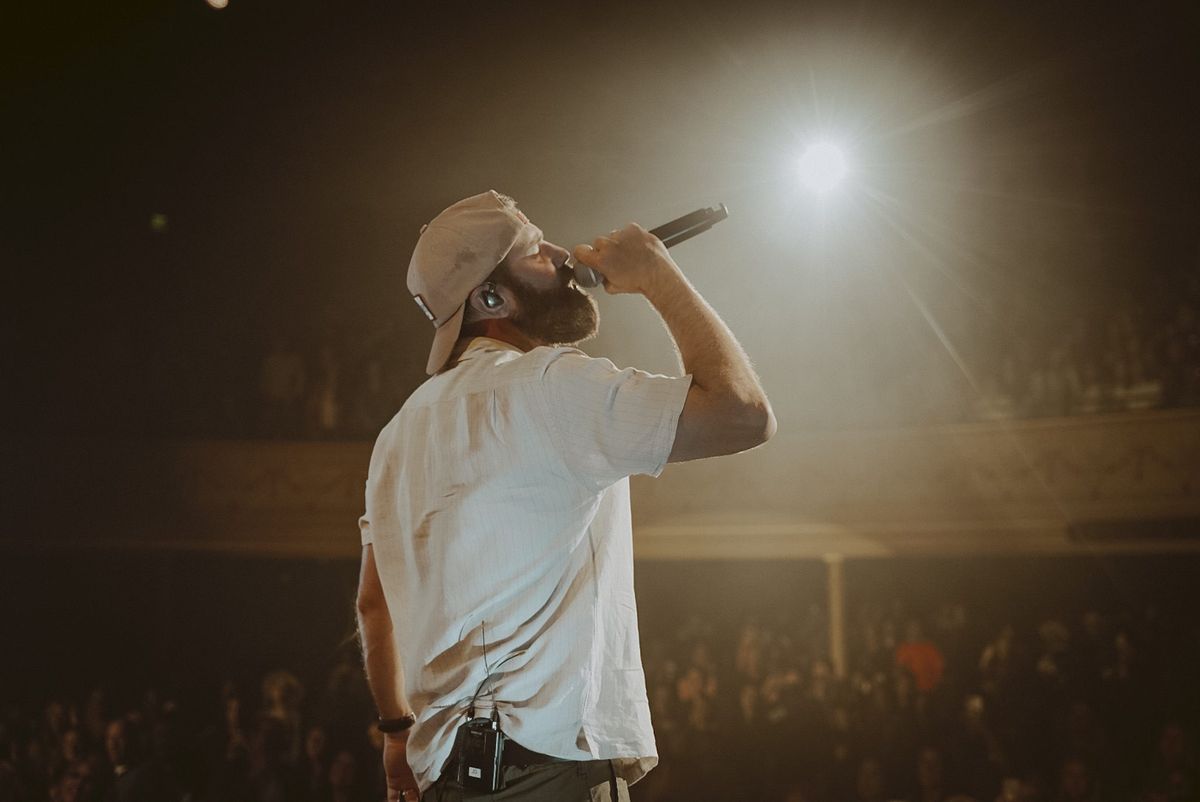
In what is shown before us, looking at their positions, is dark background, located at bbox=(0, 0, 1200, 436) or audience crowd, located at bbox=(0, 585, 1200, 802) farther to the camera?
dark background, located at bbox=(0, 0, 1200, 436)

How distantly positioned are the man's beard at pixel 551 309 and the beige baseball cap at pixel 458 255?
0.06 m

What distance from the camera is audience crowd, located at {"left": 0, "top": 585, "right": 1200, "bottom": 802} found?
526 cm

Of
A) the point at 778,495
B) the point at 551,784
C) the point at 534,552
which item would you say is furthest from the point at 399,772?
the point at 778,495

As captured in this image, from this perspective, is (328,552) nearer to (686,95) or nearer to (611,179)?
(611,179)

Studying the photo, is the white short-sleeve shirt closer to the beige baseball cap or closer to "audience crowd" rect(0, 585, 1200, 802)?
the beige baseball cap

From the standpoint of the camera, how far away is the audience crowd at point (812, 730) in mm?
5262

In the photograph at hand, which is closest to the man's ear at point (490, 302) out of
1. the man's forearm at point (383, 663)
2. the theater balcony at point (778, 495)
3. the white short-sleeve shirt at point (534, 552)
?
the white short-sleeve shirt at point (534, 552)

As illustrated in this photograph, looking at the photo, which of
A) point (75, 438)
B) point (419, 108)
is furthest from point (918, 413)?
point (75, 438)

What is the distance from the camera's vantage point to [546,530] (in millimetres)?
1258

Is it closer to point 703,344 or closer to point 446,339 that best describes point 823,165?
point 446,339

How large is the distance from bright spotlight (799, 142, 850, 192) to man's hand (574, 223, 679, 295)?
716cm

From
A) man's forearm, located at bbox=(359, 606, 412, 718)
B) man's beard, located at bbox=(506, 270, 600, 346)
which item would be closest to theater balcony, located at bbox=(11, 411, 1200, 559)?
man's forearm, located at bbox=(359, 606, 412, 718)

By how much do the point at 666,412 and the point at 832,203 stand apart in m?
8.18

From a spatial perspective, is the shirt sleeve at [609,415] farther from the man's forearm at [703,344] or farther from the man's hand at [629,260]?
the man's hand at [629,260]
